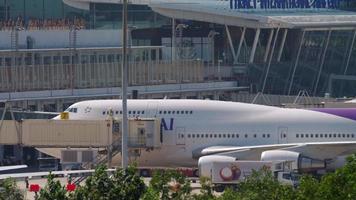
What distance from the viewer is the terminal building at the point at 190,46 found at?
12081 centimetres

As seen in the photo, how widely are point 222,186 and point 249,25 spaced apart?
35876 mm

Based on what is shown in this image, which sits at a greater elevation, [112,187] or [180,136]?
[112,187]

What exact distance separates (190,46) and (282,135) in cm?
3206

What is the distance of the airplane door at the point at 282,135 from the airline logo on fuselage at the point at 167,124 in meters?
4.92

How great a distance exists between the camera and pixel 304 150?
317ft

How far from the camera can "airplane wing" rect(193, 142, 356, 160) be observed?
96312mm

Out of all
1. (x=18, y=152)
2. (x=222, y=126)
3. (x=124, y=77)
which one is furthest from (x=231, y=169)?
(x=18, y=152)

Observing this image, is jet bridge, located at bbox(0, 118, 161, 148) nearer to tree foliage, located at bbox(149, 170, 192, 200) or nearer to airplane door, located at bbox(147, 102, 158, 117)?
airplane door, located at bbox(147, 102, 158, 117)

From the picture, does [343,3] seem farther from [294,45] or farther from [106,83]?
[106,83]

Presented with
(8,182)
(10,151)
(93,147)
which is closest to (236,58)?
(10,151)

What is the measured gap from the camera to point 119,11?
13400cm

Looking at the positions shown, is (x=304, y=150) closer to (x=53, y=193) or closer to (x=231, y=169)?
(x=231, y=169)

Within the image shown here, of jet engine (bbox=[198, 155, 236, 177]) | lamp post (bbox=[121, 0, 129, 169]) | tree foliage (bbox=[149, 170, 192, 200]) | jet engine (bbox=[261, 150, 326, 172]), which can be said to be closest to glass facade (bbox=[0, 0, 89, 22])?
jet engine (bbox=[198, 155, 236, 177])

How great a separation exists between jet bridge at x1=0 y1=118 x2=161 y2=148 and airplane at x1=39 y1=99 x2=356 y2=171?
61 cm
